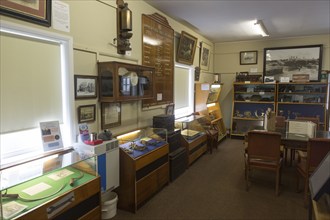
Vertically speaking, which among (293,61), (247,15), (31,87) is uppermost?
(247,15)

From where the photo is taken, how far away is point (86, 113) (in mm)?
2766

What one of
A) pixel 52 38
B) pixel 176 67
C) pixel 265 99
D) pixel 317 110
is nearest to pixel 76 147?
pixel 52 38

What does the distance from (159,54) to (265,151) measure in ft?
7.90

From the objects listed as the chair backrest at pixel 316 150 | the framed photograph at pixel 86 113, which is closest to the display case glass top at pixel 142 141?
the framed photograph at pixel 86 113

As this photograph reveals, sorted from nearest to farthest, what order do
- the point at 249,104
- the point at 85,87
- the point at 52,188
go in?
the point at 52,188 < the point at 85,87 < the point at 249,104

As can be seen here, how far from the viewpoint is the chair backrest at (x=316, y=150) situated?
2.95 m

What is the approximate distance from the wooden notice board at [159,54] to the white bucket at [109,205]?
4.97ft

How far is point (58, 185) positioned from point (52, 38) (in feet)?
4.77

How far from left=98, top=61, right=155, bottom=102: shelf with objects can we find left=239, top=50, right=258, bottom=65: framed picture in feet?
15.6

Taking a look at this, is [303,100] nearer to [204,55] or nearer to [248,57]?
[248,57]

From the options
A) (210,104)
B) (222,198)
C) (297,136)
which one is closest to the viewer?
(222,198)

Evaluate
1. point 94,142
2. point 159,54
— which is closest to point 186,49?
point 159,54

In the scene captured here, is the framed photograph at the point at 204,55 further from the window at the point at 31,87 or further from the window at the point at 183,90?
the window at the point at 31,87

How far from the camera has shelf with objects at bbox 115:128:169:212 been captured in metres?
2.87
